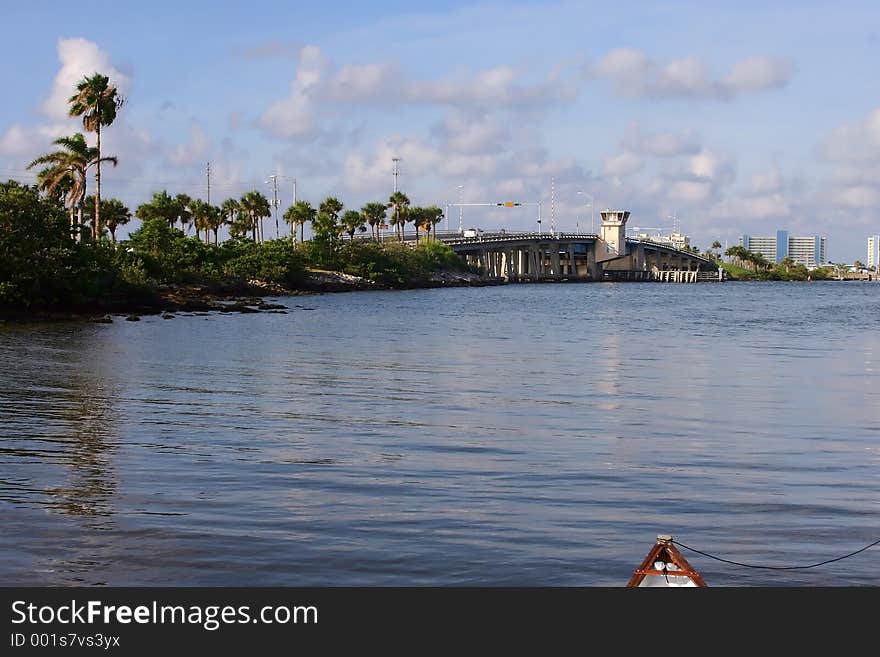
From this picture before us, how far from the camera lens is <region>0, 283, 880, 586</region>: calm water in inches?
424

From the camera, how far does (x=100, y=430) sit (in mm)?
19281

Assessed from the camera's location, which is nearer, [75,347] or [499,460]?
[499,460]

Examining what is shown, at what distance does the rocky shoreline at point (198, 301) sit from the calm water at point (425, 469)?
20.7m

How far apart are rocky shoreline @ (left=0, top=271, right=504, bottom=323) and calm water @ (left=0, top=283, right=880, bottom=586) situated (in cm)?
2065

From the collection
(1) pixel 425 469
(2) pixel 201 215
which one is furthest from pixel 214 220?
(1) pixel 425 469

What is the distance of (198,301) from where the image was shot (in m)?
78.6

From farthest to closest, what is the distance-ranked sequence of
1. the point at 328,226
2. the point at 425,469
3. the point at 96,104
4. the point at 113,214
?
the point at 328,226
the point at 113,214
the point at 96,104
the point at 425,469

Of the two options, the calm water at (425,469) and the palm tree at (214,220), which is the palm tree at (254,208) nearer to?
the palm tree at (214,220)

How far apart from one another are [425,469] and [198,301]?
65496mm

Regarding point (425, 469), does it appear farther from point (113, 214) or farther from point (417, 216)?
point (417, 216)

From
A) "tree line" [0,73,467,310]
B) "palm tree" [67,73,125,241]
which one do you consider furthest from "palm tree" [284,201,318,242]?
"palm tree" [67,73,125,241]
